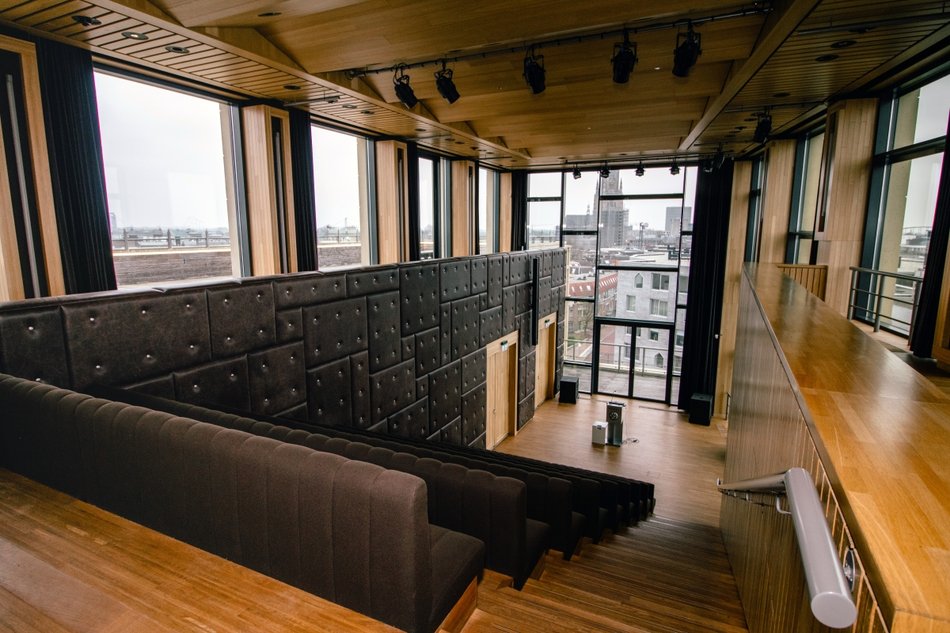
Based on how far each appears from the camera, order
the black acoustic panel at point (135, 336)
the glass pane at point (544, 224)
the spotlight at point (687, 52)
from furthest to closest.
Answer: the glass pane at point (544, 224) < the spotlight at point (687, 52) < the black acoustic panel at point (135, 336)

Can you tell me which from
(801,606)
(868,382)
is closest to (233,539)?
(801,606)

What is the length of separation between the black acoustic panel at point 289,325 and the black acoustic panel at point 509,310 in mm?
5572

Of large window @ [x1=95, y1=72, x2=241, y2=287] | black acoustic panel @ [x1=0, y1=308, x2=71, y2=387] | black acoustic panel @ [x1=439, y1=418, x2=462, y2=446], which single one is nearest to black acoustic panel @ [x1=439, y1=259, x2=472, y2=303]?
black acoustic panel @ [x1=439, y1=418, x2=462, y2=446]

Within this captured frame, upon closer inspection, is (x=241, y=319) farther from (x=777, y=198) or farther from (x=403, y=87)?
(x=777, y=198)

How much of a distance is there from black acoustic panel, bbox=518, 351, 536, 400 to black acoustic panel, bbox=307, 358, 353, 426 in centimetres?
598

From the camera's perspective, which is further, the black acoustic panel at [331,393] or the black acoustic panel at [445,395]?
→ the black acoustic panel at [445,395]

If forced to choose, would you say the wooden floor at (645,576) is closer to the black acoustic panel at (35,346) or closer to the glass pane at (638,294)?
the black acoustic panel at (35,346)

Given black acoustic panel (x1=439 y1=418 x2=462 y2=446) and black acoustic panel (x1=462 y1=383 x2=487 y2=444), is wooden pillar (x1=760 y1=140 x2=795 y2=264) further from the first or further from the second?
black acoustic panel (x1=439 y1=418 x2=462 y2=446)

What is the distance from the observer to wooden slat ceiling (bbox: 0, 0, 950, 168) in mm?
3635

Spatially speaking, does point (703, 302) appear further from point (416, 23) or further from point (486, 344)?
point (416, 23)

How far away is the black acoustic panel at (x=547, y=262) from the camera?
11742 millimetres

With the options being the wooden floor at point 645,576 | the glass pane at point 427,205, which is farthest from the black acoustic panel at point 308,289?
the glass pane at point 427,205

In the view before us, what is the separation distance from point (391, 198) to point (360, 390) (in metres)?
3.81

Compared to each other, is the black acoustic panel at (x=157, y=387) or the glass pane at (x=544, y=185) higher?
the glass pane at (x=544, y=185)
